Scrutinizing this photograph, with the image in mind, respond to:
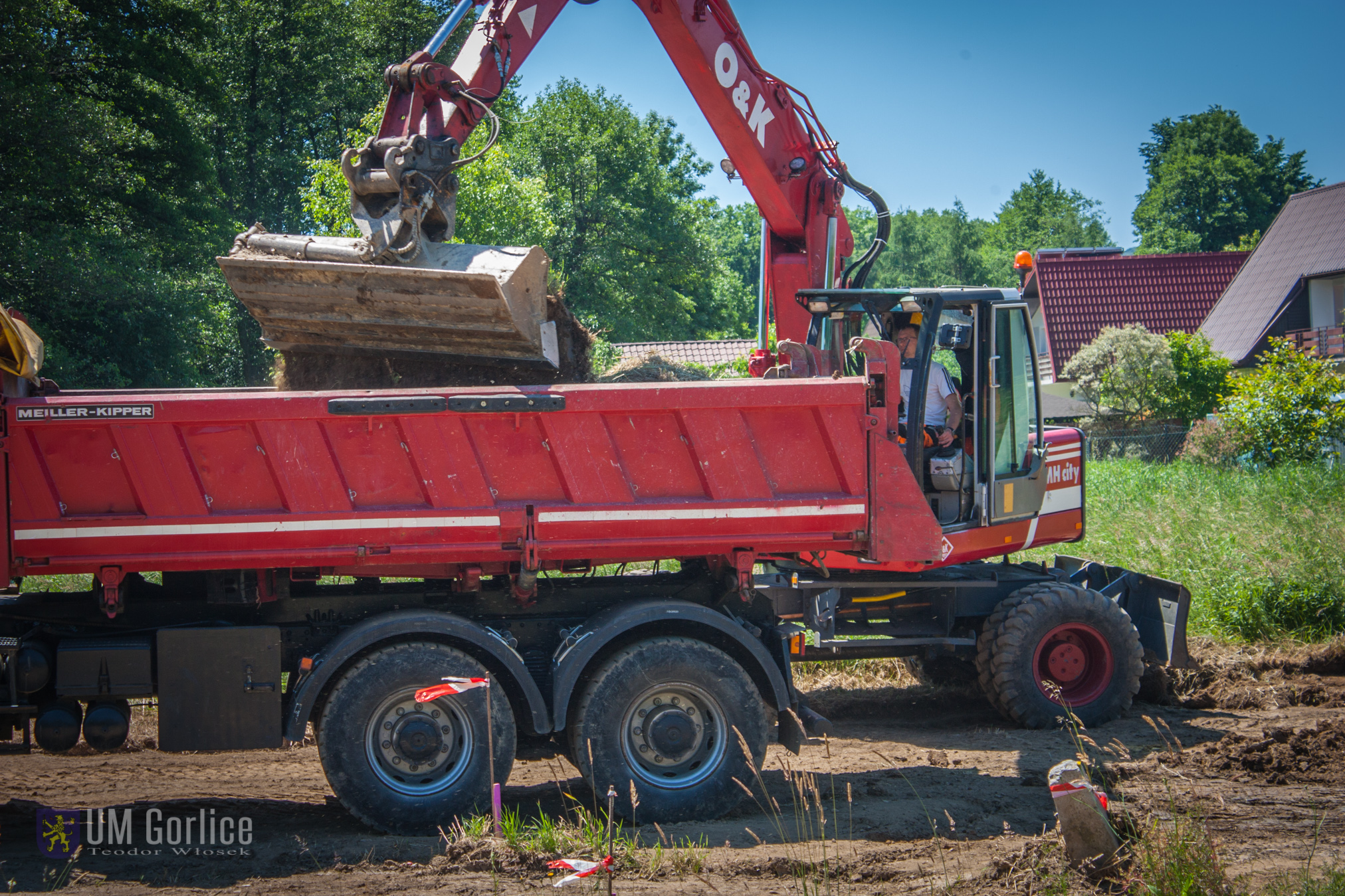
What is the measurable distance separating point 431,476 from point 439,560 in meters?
0.46

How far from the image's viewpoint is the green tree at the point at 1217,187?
182 ft

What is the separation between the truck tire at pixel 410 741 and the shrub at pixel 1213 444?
16.0 meters

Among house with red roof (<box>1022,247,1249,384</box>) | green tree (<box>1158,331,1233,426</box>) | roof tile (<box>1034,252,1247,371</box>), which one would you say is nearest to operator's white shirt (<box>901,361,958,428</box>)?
green tree (<box>1158,331,1233,426</box>)

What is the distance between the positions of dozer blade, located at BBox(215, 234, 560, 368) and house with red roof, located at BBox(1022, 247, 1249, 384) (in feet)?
89.5

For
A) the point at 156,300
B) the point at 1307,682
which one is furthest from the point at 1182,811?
the point at 156,300

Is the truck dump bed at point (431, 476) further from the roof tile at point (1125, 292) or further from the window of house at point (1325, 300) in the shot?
the window of house at point (1325, 300)

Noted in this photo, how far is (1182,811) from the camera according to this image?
512 cm

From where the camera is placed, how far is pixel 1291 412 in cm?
1611

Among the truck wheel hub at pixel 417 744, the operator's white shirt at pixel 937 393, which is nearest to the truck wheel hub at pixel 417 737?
the truck wheel hub at pixel 417 744

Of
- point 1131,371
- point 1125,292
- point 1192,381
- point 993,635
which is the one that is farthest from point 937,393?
point 1125,292

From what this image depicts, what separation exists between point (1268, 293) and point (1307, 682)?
2527 cm

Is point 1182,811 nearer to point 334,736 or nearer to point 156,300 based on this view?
point 334,736

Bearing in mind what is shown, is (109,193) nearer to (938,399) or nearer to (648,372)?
(648,372)

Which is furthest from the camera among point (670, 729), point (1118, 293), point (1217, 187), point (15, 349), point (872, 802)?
point (1217, 187)
